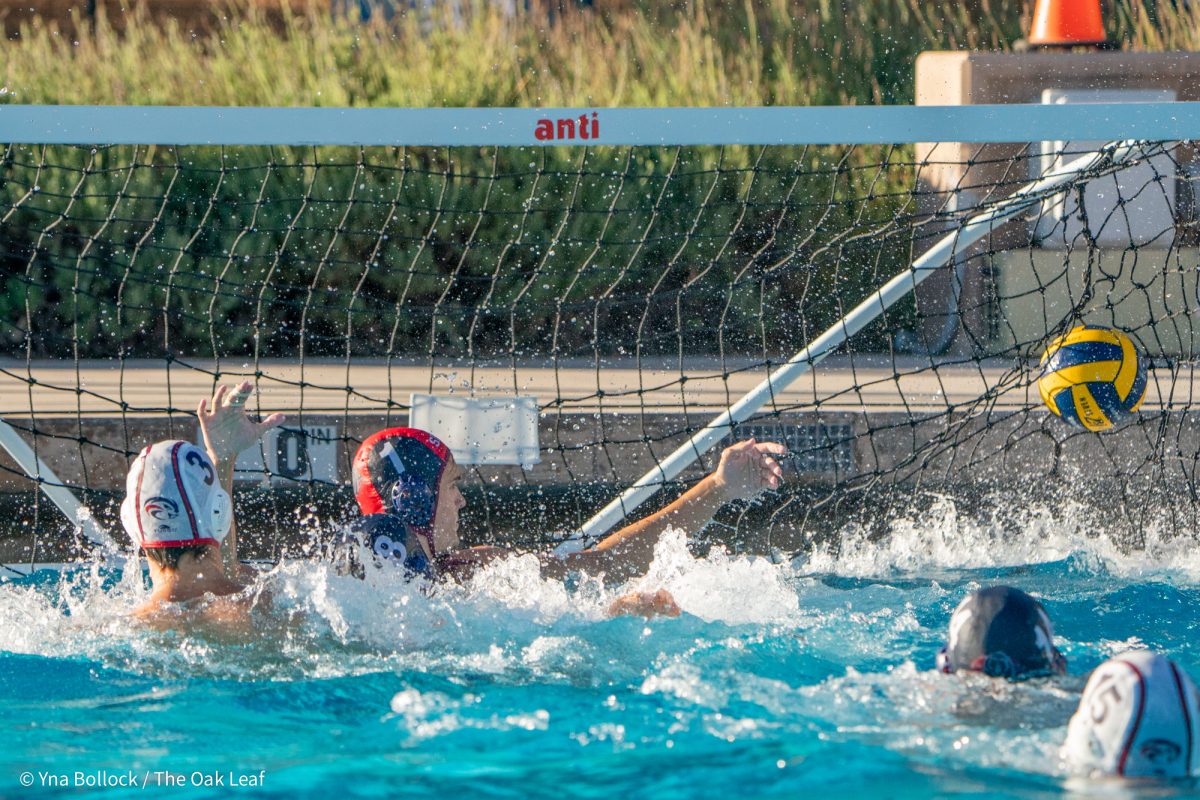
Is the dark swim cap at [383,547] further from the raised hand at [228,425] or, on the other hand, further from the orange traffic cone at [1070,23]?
the orange traffic cone at [1070,23]

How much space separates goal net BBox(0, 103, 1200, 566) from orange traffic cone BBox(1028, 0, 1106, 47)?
0.73m

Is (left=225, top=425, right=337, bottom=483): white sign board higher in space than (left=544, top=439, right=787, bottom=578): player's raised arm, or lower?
higher

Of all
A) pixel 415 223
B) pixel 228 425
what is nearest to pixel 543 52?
pixel 415 223

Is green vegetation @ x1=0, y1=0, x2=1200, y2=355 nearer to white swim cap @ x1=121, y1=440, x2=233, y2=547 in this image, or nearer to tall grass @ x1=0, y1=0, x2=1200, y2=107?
tall grass @ x1=0, y1=0, x2=1200, y2=107

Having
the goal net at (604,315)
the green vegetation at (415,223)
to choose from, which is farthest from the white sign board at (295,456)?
the green vegetation at (415,223)

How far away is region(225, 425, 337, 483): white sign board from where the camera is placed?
497 centimetres

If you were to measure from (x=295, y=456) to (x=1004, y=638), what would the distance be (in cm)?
285

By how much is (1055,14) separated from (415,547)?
18.1 feet

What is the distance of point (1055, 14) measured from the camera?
7559mm

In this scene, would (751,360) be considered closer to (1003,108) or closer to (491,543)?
(491,543)

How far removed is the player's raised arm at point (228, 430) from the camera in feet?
12.7

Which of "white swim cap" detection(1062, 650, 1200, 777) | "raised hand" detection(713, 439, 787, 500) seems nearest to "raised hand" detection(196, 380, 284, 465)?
"raised hand" detection(713, 439, 787, 500)

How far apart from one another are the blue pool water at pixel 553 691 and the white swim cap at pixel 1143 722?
2.4 inches

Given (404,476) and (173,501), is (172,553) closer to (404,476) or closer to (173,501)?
(173,501)
